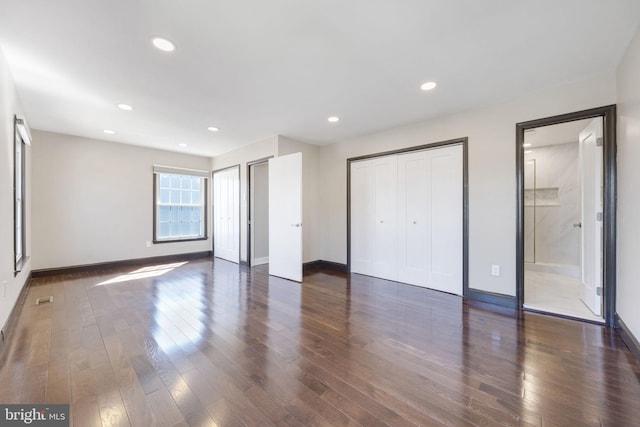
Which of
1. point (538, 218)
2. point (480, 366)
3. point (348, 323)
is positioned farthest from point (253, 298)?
point (538, 218)

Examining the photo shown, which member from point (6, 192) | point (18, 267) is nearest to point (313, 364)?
point (6, 192)

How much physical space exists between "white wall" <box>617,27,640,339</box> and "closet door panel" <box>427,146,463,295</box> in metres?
1.39

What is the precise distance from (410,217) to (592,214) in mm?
1921

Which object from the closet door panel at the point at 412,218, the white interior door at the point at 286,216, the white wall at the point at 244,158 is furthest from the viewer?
the white wall at the point at 244,158

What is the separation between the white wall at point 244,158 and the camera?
4660 mm

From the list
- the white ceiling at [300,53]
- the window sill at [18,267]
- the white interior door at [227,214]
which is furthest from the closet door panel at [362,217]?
the window sill at [18,267]

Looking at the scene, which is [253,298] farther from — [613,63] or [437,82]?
[613,63]

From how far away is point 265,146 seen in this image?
187 inches

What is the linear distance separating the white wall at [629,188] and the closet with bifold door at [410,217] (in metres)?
1.38

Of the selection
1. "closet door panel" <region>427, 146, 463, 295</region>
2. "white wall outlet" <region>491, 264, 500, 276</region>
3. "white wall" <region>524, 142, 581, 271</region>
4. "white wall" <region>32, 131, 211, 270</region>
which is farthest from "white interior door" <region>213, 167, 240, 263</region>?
"white wall" <region>524, 142, 581, 271</region>

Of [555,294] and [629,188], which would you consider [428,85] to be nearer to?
[629,188]

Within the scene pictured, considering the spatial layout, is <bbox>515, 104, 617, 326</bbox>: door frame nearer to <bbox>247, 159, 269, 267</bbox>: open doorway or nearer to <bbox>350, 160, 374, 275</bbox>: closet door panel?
<bbox>350, 160, 374, 275</bbox>: closet door panel

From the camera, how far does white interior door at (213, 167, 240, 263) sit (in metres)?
5.48

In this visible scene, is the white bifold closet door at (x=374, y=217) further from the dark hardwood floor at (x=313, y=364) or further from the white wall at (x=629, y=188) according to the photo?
the white wall at (x=629, y=188)
